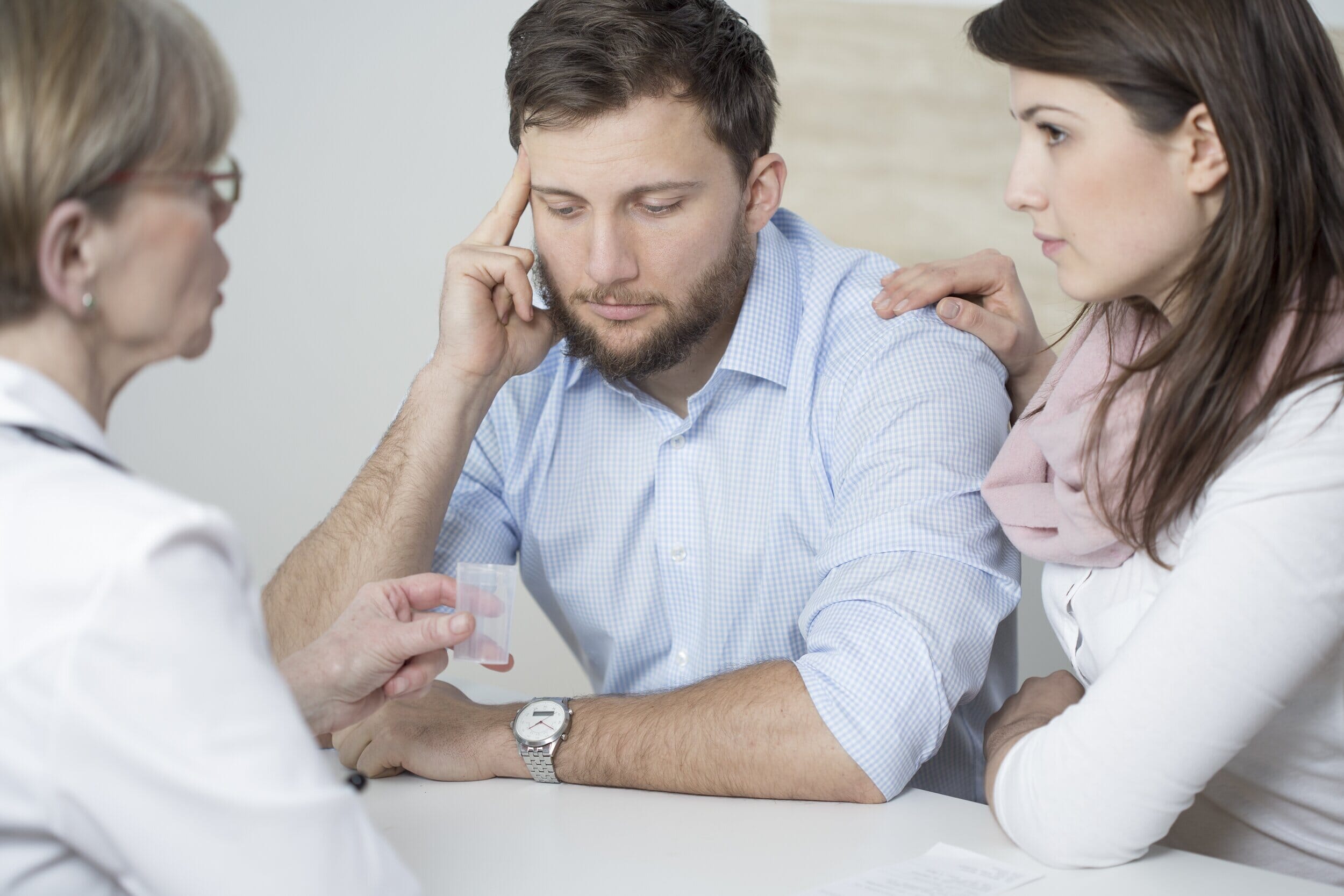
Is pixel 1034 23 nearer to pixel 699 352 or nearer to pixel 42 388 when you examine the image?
pixel 699 352

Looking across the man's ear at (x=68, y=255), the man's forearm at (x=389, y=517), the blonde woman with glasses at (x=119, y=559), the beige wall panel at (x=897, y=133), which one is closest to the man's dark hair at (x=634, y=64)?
the man's forearm at (x=389, y=517)

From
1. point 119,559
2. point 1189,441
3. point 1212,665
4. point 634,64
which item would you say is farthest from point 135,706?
point 634,64

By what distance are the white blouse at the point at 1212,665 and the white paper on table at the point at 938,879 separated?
0.16 ft

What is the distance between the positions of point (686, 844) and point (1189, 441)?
2.09 feet

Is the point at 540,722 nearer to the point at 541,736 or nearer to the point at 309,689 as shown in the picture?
the point at 541,736

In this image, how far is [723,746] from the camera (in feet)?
4.33

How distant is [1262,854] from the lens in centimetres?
129

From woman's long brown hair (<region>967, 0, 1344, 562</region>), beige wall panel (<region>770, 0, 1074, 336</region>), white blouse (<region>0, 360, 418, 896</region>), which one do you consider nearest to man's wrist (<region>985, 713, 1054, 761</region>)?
woman's long brown hair (<region>967, 0, 1344, 562</region>)

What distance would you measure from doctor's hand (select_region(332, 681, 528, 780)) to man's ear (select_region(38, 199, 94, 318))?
0.80 metres

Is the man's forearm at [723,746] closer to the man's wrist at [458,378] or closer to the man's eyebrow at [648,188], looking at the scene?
the man's wrist at [458,378]

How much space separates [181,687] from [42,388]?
22 cm

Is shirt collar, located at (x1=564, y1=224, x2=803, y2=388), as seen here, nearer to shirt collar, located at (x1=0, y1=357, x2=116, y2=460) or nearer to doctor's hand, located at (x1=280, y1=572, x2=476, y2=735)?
doctor's hand, located at (x1=280, y1=572, x2=476, y2=735)

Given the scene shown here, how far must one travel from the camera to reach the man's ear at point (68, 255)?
2.39ft

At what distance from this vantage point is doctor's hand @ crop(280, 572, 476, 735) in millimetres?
1227
